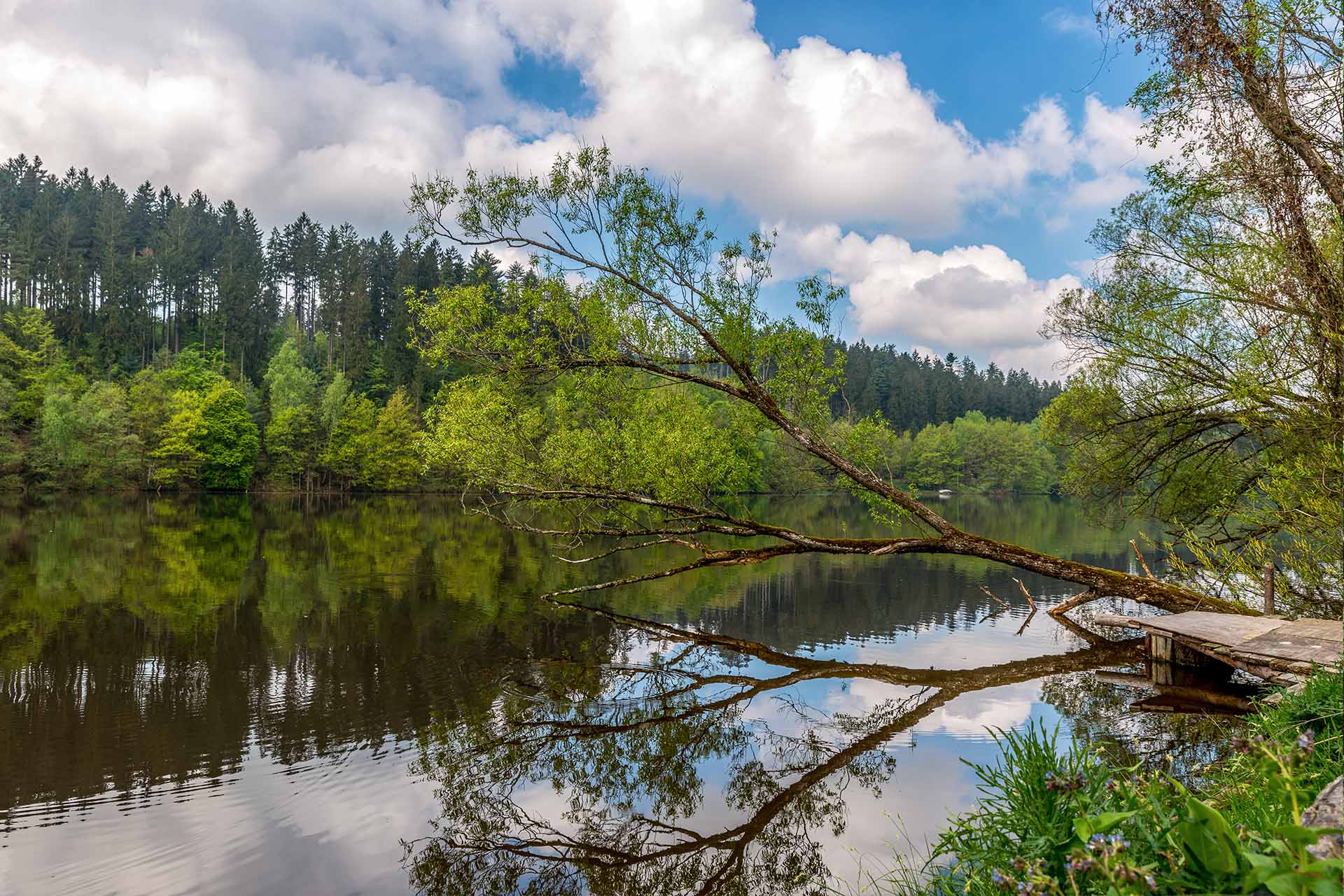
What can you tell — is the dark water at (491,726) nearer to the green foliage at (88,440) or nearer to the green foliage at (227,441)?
the green foliage at (88,440)

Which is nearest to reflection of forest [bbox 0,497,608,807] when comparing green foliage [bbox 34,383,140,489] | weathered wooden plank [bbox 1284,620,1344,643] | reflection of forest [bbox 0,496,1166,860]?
reflection of forest [bbox 0,496,1166,860]

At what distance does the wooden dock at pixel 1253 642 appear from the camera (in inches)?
364

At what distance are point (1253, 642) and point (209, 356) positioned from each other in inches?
3157

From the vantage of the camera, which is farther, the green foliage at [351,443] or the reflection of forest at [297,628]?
the green foliage at [351,443]

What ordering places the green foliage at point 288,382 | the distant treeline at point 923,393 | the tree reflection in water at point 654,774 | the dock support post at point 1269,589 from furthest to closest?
the distant treeline at point 923,393, the green foliage at point 288,382, the dock support post at point 1269,589, the tree reflection in water at point 654,774

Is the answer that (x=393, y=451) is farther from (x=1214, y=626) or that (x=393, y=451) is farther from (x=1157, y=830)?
(x=1157, y=830)

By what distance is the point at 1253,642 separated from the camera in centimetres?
1012

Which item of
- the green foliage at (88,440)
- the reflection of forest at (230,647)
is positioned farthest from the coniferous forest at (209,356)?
the reflection of forest at (230,647)

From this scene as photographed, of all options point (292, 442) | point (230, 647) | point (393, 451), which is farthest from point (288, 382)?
point (230, 647)

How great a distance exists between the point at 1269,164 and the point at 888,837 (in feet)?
30.5

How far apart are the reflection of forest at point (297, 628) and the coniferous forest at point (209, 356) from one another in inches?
892

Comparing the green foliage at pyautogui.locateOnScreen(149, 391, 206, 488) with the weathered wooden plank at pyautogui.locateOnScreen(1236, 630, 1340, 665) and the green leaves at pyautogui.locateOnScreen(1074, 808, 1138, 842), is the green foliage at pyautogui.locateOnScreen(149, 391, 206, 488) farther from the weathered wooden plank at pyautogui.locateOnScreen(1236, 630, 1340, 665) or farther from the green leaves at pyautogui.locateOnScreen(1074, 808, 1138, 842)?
the green leaves at pyautogui.locateOnScreen(1074, 808, 1138, 842)

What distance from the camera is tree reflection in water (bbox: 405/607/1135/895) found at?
6562 millimetres

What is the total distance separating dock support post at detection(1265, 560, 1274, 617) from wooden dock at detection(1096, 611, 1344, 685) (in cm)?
65
